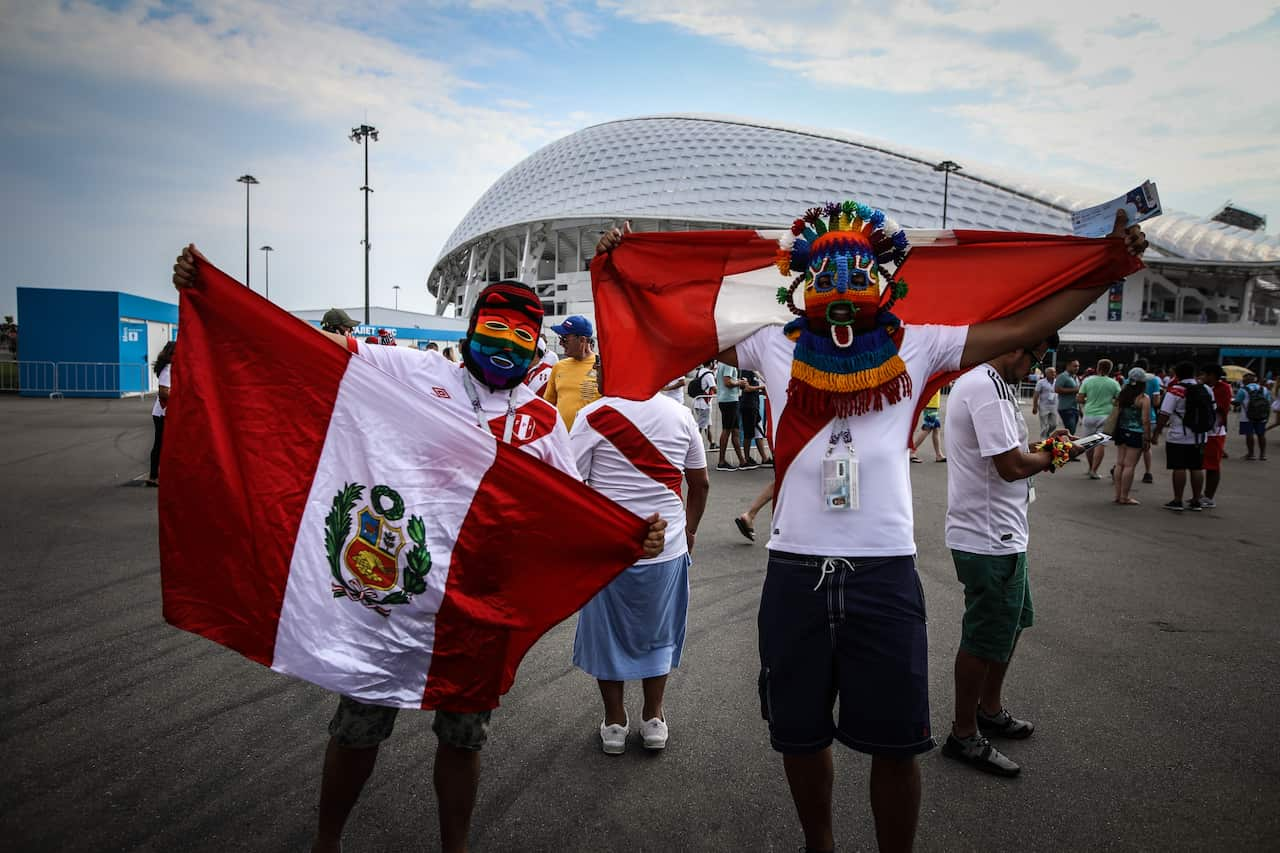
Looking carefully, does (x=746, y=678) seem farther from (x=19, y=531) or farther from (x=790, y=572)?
(x=19, y=531)

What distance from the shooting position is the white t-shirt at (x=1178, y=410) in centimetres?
812

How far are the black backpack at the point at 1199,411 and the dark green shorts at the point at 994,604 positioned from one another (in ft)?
22.7

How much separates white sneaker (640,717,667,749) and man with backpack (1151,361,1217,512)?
8.04 meters

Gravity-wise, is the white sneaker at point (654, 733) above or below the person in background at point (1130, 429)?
below

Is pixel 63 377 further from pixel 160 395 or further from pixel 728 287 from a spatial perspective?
pixel 728 287

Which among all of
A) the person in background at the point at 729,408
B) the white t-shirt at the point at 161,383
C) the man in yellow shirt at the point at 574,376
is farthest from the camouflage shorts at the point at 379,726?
the person in background at the point at 729,408

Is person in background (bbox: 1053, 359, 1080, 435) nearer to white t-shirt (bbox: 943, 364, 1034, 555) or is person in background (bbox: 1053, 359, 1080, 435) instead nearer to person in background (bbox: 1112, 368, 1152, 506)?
person in background (bbox: 1112, 368, 1152, 506)

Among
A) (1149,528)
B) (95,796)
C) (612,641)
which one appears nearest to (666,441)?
(612,641)

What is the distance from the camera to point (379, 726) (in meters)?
2.12

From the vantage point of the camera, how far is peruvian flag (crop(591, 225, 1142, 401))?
233 centimetres

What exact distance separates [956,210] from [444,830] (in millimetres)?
56857

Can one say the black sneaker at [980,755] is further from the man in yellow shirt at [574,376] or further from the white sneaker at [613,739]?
the man in yellow shirt at [574,376]

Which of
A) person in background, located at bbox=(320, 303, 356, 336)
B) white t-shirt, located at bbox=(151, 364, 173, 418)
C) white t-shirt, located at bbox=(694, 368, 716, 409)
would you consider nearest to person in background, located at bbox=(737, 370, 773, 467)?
white t-shirt, located at bbox=(694, 368, 716, 409)

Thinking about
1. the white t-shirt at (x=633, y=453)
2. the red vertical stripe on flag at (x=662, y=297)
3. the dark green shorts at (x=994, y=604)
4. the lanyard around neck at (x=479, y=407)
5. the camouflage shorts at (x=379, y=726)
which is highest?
the red vertical stripe on flag at (x=662, y=297)
